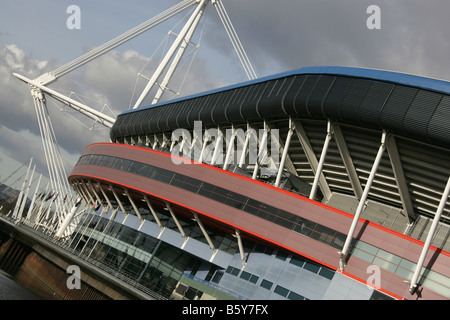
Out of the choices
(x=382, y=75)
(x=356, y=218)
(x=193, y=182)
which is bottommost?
(x=193, y=182)

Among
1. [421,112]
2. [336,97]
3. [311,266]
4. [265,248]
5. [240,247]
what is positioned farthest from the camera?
[240,247]

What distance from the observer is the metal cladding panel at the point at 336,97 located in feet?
121

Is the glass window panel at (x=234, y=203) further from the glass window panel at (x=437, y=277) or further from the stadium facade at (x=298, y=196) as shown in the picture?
the glass window panel at (x=437, y=277)

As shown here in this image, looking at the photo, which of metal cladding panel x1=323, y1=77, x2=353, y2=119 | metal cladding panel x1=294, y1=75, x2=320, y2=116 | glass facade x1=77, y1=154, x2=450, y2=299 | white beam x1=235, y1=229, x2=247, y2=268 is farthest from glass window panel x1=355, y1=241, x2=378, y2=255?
metal cladding panel x1=294, y1=75, x2=320, y2=116

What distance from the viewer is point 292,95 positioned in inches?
1598

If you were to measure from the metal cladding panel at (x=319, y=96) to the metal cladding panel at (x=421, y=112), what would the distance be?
7.26 meters

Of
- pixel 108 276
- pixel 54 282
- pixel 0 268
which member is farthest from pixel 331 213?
pixel 0 268

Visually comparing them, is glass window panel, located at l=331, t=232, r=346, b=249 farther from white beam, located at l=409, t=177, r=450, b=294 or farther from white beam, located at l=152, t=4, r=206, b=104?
white beam, located at l=152, t=4, r=206, b=104

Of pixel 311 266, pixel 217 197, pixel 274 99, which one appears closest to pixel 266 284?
pixel 311 266

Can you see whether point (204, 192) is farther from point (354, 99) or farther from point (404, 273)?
point (404, 273)

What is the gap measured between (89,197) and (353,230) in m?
44.9

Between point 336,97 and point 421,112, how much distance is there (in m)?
7.05

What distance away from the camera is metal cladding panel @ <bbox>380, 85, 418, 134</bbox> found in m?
33.2

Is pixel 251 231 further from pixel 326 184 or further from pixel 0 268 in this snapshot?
pixel 0 268
